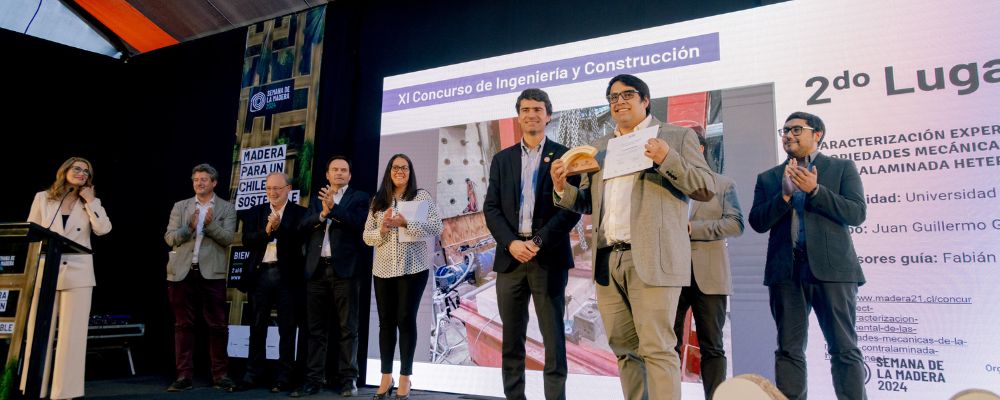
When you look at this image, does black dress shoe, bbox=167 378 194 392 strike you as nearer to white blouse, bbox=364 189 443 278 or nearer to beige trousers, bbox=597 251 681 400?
white blouse, bbox=364 189 443 278

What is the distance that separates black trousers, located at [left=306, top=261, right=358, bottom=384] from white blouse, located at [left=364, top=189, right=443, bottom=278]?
0.42 metres

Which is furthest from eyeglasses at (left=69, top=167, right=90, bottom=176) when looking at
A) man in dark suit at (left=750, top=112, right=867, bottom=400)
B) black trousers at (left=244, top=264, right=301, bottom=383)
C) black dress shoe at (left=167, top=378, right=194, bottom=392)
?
man in dark suit at (left=750, top=112, right=867, bottom=400)

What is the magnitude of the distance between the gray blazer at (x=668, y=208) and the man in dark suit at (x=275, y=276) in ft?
8.05

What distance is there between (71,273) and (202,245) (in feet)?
3.01

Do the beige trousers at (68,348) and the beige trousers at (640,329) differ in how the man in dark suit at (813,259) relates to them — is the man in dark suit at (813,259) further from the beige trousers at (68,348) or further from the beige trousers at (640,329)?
the beige trousers at (68,348)

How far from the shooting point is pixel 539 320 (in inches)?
108

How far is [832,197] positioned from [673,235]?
1024mm

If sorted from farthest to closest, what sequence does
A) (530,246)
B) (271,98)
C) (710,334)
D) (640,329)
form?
(271,98) < (710,334) < (530,246) < (640,329)

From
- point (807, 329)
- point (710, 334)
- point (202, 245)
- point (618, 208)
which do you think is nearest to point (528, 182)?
point (618, 208)

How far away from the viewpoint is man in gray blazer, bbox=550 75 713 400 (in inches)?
79.4

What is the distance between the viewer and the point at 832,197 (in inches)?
105

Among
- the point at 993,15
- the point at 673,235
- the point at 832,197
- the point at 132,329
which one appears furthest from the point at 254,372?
the point at 993,15

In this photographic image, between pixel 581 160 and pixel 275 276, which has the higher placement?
pixel 581 160

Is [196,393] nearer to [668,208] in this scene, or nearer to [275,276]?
[275,276]
